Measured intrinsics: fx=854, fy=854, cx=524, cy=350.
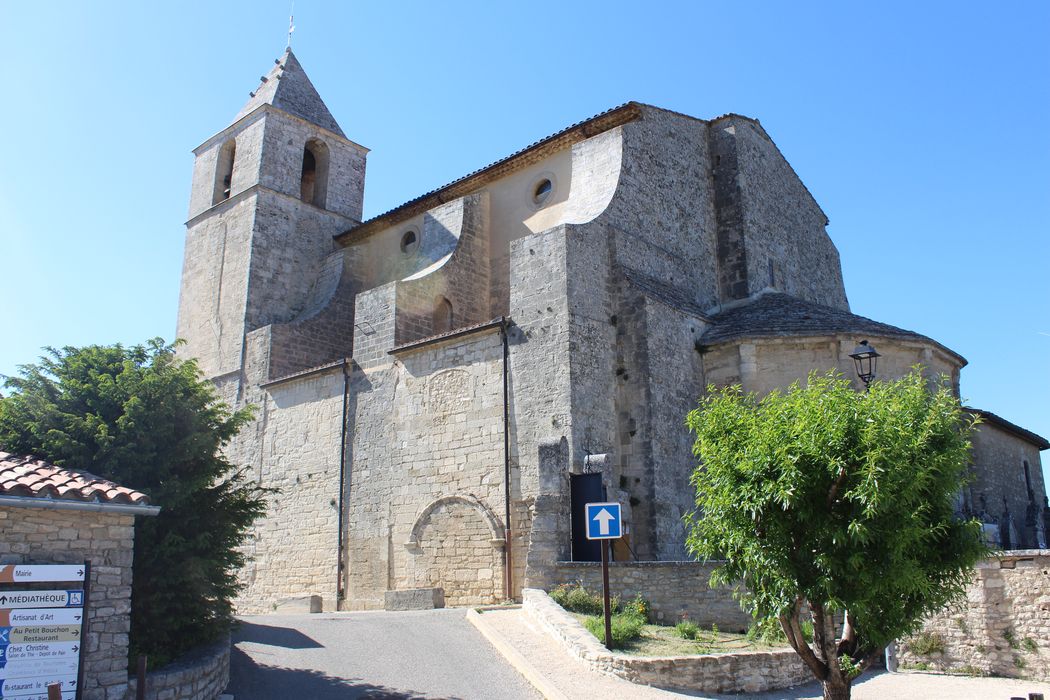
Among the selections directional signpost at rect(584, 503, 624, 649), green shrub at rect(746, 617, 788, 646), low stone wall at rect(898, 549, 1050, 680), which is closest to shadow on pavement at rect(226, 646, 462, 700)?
directional signpost at rect(584, 503, 624, 649)

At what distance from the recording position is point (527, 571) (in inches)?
506

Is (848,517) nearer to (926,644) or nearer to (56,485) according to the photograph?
(926,644)

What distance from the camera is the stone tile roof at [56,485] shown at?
711cm

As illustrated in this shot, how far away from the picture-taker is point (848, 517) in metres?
7.21

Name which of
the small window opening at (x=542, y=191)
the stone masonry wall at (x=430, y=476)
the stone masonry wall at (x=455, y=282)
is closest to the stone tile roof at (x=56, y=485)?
the stone masonry wall at (x=430, y=476)

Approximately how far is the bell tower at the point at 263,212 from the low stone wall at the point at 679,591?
42.9ft

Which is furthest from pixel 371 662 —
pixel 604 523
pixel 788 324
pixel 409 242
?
pixel 409 242

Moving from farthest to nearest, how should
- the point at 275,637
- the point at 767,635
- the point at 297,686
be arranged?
the point at 275,637, the point at 767,635, the point at 297,686

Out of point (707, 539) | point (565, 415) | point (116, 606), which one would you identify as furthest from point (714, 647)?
point (116, 606)

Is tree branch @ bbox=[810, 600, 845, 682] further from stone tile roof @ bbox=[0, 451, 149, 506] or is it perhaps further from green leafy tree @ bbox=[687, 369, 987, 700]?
stone tile roof @ bbox=[0, 451, 149, 506]

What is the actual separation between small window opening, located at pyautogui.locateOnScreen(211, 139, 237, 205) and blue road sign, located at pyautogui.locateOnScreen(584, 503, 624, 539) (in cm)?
1833

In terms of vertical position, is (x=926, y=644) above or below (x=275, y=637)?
below

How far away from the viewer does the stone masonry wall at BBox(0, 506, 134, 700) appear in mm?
7090

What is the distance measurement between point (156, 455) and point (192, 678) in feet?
8.12
